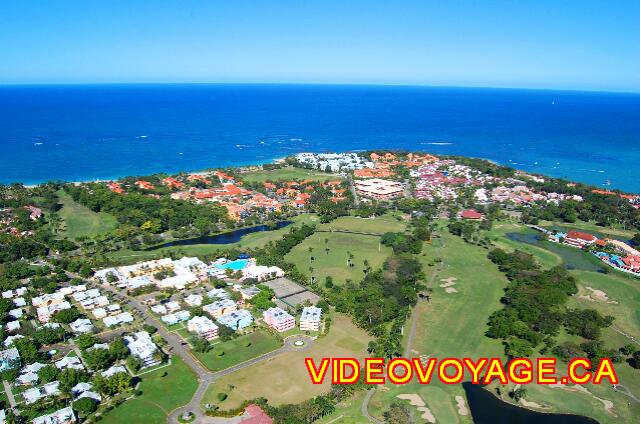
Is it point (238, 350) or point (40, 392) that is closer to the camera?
point (40, 392)

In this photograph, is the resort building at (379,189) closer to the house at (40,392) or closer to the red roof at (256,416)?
the red roof at (256,416)

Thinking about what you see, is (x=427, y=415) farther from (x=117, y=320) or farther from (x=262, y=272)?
(x=117, y=320)

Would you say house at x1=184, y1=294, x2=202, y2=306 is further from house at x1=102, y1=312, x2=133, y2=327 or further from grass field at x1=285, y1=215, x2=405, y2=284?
grass field at x1=285, y1=215, x2=405, y2=284

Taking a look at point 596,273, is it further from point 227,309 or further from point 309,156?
point 309,156

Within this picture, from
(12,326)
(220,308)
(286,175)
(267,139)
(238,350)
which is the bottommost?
(238,350)

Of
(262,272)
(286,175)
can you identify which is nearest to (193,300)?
(262,272)
